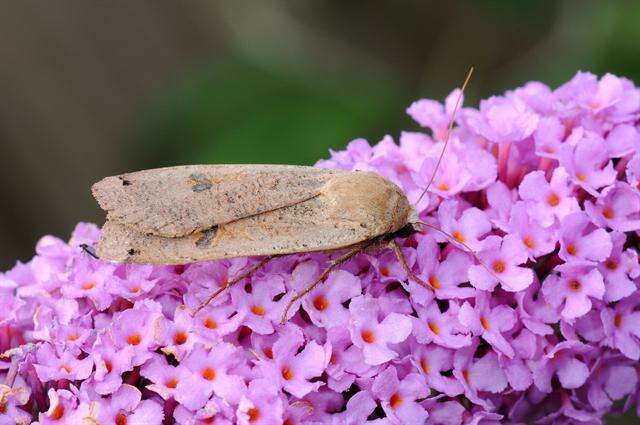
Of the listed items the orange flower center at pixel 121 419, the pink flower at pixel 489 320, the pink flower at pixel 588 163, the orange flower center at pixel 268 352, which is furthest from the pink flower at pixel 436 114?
the orange flower center at pixel 121 419

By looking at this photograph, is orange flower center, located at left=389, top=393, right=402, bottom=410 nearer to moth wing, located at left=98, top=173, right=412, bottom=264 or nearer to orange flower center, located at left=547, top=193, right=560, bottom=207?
moth wing, located at left=98, top=173, right=412, bottom=264

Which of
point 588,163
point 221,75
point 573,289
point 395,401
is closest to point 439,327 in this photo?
point 395,401

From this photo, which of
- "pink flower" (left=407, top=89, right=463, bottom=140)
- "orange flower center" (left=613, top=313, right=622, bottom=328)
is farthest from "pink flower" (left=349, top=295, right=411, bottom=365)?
"pink flower" (left=407, top=89, right=463, bottom=140)

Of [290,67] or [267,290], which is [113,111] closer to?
[290,67]

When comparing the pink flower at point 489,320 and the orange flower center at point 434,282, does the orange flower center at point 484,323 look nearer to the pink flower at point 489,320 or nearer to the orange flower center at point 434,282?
the pink flower at point 489,320

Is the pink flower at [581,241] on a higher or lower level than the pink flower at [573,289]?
higher

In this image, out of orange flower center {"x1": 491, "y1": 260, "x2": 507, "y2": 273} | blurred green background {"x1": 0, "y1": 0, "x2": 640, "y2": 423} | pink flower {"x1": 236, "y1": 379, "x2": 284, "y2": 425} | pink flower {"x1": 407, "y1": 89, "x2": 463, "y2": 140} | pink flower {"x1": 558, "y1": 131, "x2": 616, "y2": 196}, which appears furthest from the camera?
blurred green background {"x1": 0, "y1": 0, "x2": 640, "y2": 423}

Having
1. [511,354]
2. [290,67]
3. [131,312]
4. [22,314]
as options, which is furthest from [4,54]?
[511,354]
